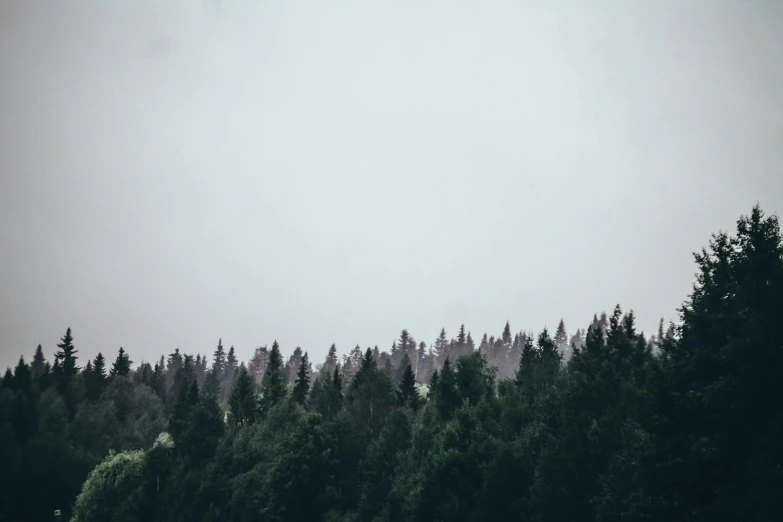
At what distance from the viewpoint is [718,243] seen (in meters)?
37.0

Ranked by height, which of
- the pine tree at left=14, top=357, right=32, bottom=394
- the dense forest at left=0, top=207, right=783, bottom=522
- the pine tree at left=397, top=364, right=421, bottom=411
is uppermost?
Answer: the pine tree at left=14, top=357, right=32, bottom=394

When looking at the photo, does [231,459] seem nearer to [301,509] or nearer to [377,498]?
[301,509]

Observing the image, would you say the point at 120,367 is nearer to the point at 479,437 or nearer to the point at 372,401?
the point at 372,401

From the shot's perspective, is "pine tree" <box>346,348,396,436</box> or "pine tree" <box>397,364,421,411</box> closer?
"pine tree" <box>346,348,396,436</box>

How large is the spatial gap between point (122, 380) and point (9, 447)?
33145 mm

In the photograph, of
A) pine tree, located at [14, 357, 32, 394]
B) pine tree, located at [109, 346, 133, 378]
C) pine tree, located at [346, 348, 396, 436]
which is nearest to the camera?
pine tree, located at [346, 348, 396, 436]

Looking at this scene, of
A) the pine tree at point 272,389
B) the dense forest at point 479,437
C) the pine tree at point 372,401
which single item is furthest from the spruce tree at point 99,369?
the pine tree at point 372,401

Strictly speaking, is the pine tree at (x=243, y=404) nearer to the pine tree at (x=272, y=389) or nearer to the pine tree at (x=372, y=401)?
the pine tree at (x=272, y=389)

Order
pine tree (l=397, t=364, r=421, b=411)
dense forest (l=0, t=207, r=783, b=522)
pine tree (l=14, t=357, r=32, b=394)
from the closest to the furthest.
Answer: dense forest (l=0, t=207, r=783, b=522) → pine tree (l=397, t=364, r=421, b=411) → pine tree (l=14, t=357, r=32, b=394)

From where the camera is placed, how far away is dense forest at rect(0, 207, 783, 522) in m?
31.8

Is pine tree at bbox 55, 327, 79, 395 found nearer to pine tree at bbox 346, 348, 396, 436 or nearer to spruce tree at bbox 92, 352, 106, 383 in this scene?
spruce tree at bbox 92, 352, 106, 383

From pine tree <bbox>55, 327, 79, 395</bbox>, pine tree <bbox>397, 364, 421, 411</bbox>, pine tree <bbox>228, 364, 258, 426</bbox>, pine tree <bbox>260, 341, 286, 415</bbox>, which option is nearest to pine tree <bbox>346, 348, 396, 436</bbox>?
pine tree <bbox>397, 364, 421, 411</bbox>

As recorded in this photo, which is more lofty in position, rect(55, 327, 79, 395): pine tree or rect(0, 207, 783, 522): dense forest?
rect(55, 327, 79, 395): pine tree

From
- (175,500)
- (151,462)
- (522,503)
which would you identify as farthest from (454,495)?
(151,462)
